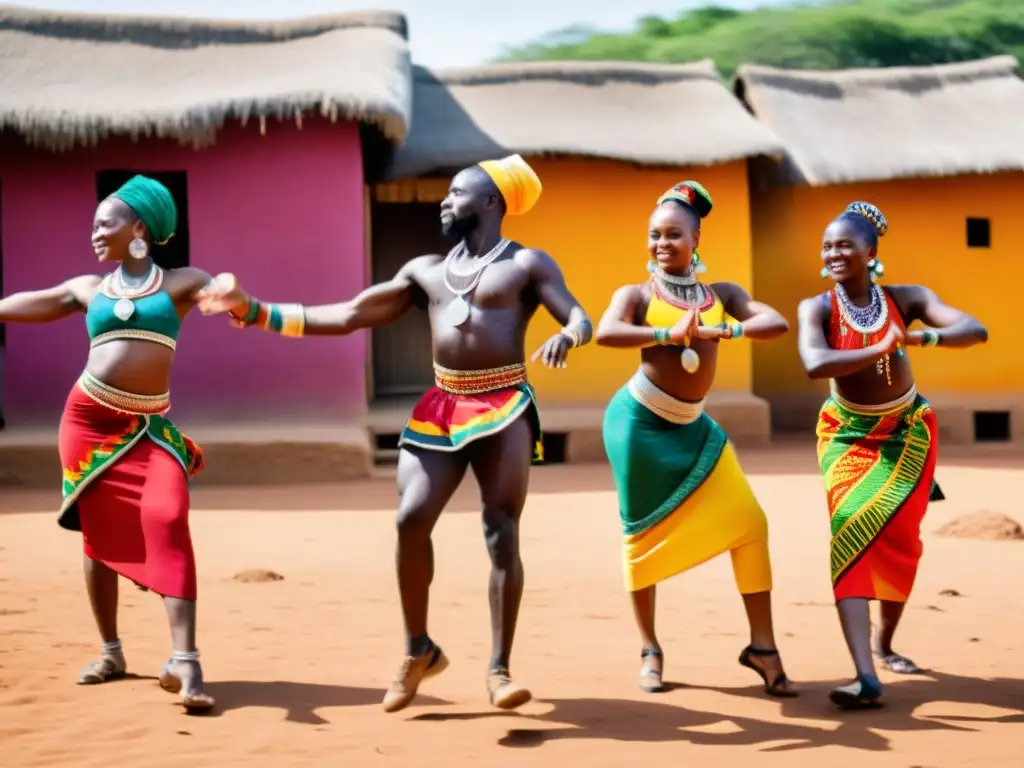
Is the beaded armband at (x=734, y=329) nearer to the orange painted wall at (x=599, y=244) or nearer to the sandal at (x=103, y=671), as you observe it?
the sandal at (x=103, y=671)

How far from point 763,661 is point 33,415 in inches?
333

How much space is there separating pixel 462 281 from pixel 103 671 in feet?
6.14

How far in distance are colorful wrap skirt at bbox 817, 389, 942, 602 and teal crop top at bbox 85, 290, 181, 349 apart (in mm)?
2341

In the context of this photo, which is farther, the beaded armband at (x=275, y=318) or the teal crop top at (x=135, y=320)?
the teal crop top at (x=135, y=320)

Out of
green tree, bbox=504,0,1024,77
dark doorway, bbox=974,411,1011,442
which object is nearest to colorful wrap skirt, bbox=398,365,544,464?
dark doorway, bbox=974,411,1011,442

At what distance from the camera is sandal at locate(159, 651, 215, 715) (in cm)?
446

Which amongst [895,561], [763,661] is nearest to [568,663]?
[763,661]

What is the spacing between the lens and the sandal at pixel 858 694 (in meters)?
4.48

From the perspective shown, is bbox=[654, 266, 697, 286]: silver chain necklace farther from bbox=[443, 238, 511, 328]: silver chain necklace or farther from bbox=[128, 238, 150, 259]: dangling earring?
bbox=[128, 238, 150, 259]: dangling earring

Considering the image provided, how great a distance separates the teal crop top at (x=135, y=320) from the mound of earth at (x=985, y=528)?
4967 millimetres

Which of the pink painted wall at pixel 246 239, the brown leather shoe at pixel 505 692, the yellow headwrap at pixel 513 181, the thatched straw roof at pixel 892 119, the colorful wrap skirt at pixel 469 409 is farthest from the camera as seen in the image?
the thatched straw roof at pixel 892 119

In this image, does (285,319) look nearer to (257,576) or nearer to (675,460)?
(675,460)

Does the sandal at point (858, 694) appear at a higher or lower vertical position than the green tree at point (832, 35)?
lower

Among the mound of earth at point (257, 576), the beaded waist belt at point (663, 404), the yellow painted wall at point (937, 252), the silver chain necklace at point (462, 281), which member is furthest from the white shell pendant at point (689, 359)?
the yellow painted wall at point (937, 252)
